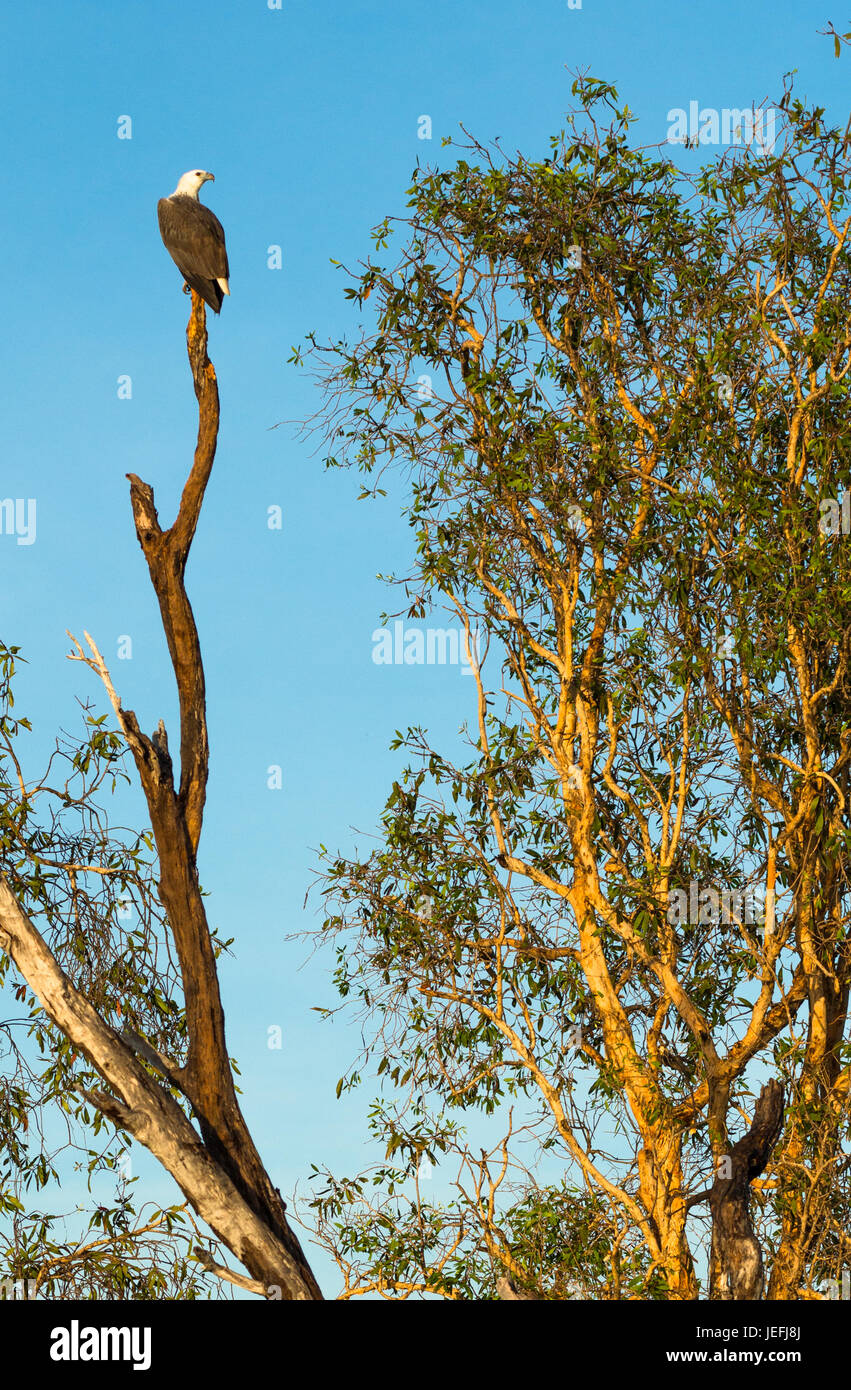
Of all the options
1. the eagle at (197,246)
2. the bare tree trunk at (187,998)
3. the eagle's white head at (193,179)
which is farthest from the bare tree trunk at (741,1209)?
the eagle's white head at (193,179)

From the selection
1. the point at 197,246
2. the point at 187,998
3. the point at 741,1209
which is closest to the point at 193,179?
the point at 197,246

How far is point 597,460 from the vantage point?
9.41 metres

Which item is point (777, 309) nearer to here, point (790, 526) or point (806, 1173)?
point (790, 526)

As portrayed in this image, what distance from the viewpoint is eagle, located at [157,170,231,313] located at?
329 inches

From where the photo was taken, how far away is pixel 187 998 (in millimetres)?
7930

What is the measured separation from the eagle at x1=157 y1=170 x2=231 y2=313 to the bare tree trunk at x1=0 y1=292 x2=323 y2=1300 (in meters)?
0.21

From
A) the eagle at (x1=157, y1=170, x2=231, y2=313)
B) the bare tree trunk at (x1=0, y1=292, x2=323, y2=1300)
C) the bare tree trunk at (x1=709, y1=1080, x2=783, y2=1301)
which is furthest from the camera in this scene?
the bare tree trunk at (x1=709, y1=1080, x2=783, y2=1301)

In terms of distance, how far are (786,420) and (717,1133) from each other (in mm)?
4876

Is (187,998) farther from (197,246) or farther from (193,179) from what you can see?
(193,179)

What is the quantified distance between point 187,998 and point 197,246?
14.5 feet

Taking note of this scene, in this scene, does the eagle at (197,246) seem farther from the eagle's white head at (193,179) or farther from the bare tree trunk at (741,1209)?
the bare tree trunk at (741,1209)

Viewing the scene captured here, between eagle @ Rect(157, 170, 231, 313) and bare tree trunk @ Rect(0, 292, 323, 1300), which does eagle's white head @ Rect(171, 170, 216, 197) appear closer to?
eagle @ Rect(157, 170, 231, 313)

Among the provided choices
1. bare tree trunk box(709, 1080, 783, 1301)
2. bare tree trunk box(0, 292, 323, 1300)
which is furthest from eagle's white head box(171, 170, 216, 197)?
bare tree trunk box(709, 1080, 783, 1301)
